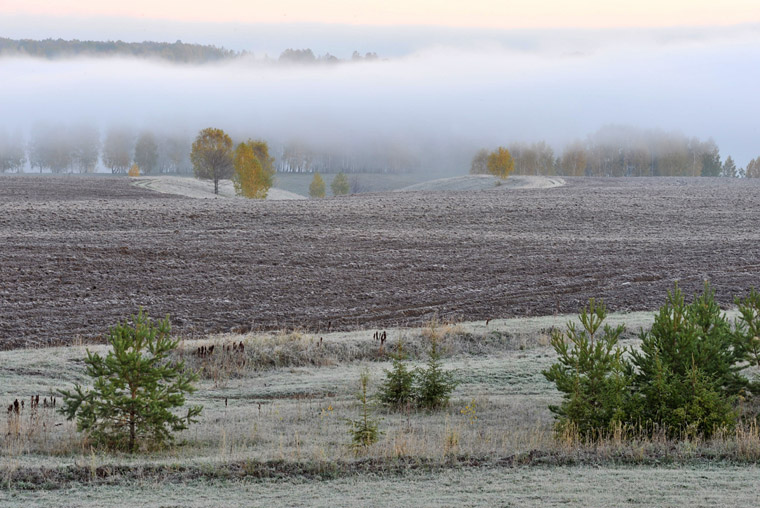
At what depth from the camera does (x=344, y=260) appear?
34750 millimetres

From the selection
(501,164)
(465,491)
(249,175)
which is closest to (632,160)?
(501,164)

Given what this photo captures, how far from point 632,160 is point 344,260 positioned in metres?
147

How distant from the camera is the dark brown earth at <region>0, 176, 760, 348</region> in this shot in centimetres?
2559

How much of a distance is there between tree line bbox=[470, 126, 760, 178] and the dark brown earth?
9964 cm

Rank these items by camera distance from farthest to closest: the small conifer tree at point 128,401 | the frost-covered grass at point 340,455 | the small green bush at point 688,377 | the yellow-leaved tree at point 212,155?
the yellow-leaved tree at point 212,155 < the small green bush at point 688,377 < the small conifer tree at point 128,401 < the frost-covered grass at point 340,455

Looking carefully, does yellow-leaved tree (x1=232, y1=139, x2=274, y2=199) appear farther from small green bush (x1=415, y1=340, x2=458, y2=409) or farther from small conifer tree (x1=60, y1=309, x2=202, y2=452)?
small conifer tree (x1=60, y1=309, x2=202, y2=452)

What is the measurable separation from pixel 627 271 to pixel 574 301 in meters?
6.63

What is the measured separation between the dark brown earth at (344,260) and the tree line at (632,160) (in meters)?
99.6

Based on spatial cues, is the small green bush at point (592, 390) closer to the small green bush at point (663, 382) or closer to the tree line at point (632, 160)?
the small green bush at point (663, 382)

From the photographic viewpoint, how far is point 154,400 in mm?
11344

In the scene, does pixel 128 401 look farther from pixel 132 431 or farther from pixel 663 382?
pixel 663 382

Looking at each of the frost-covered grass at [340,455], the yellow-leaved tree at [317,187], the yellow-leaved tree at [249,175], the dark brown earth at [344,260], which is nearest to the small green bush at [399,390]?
the frost-covered grass at [340,455]

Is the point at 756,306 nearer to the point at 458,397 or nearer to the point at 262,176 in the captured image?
the point at 458,397

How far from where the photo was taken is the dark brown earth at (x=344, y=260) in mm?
25594
